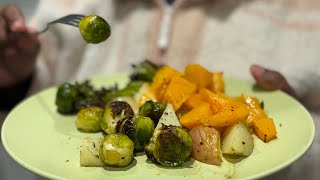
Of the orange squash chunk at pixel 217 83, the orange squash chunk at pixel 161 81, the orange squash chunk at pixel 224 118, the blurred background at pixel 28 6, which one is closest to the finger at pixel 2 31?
the blurred background at pixel 28 6

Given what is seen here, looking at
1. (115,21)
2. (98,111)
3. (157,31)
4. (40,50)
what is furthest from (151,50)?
(98,111)

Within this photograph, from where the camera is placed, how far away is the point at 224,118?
A: 3.19ft

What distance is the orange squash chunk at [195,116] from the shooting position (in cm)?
99

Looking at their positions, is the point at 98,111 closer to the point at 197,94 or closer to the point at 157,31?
the point at 197,94

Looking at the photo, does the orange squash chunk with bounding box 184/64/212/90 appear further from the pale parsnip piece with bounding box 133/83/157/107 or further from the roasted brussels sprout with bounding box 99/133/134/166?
the roasted brussels sprout with bounding box 99/133/134/166

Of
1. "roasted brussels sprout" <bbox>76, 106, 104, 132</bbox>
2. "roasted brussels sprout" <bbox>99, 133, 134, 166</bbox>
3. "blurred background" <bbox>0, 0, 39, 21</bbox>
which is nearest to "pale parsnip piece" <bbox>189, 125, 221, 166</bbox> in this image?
"roasted brussels sprout" <bbox>99, 133, 134, 166</bbox>

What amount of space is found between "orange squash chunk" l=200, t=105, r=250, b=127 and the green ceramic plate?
0.07 m

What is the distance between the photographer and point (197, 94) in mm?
1080

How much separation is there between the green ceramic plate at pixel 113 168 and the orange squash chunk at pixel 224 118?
0.23 feet

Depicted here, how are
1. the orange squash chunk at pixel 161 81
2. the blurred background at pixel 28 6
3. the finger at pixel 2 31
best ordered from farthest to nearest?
1. the blurred background at pixel 28 6
2. the finger at pixel 2 31
3. the orange squash chunk at pixel 161 81

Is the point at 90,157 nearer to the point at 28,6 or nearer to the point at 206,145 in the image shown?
the point at 206,145

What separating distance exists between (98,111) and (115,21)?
0.63 metres

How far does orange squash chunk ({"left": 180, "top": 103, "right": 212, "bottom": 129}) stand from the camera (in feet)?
3.24

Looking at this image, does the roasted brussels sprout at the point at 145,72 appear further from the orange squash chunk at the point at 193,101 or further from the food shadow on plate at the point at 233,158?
the food shadow on plate at the point at 233,158
